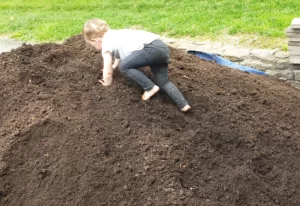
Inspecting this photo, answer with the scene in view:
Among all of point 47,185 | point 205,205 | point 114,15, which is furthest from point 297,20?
point 114,15

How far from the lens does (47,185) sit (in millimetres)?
3779

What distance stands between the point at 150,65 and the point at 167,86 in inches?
8.8

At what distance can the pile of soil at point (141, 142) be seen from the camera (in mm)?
3607

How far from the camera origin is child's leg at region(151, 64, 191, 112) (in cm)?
415

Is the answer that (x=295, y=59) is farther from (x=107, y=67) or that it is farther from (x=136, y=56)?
(x=107, y=67)

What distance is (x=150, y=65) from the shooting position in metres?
4.28

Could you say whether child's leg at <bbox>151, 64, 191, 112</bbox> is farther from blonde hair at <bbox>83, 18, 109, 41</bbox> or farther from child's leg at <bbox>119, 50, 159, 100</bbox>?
blonde hair at <bbox>83, 18, 109, 41</bbox>

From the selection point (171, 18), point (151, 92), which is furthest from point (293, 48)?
point (171, 18)

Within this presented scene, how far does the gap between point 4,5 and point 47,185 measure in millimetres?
8652

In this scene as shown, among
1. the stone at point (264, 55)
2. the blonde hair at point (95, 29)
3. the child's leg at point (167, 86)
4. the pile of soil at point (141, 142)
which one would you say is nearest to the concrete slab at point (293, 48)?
the stone at point (264, 55)

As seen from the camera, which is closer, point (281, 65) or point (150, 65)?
point (150, 65)

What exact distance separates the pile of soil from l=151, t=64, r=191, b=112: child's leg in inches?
2.6

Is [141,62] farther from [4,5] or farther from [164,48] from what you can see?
[4,5]

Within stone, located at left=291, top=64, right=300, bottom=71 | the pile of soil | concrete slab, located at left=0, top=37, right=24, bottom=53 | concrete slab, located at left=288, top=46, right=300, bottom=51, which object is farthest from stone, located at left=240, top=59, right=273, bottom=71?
concrete slab, located at left=0, top=37, right=24, bottom=53
